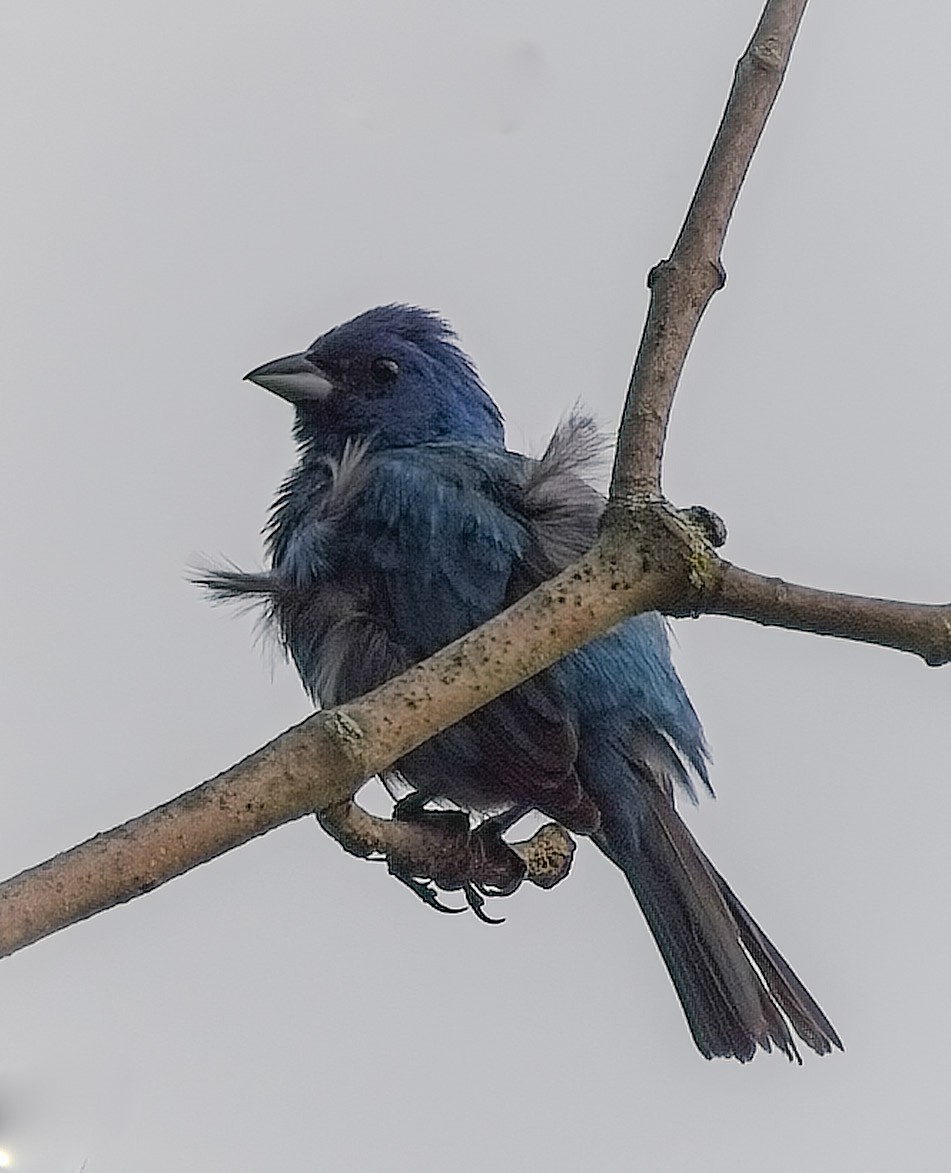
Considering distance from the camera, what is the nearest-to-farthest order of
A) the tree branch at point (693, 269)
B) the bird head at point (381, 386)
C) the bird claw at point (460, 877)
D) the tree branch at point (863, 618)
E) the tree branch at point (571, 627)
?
the tree branch at point (571, 627) < the tree branch at point (863, 618) < the tree branch at point (693, 269) < the bird claw at point (460, 877) < the bird head at point (381, 386)

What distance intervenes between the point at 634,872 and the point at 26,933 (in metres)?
1.64

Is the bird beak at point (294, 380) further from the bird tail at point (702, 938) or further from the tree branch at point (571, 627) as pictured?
the tree branch at point (571, 627)

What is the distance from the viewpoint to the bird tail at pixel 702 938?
104 inches

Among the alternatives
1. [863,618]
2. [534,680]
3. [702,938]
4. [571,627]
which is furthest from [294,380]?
[863,618]

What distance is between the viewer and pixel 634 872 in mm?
2768

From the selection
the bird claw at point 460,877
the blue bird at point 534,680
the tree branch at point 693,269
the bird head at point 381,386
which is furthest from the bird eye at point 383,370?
the tree branch at point 693,269

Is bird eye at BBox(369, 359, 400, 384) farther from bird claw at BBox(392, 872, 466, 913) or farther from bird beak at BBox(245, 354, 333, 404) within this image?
bird claw at BBox(392, 872, 466, 913)

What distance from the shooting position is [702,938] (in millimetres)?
2723

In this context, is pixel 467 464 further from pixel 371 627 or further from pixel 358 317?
pixel 358 317

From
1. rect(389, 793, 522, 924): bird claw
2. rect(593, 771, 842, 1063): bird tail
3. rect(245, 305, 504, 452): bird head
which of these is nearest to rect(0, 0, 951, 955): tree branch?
rect(389, 793, 522, 924): bird claw

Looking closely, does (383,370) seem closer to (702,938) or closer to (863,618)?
(702,938)

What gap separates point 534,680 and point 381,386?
0.96 metres

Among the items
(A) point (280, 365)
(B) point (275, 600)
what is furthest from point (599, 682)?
(A) point (280, 365)

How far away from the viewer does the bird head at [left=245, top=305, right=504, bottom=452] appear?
3.27m
